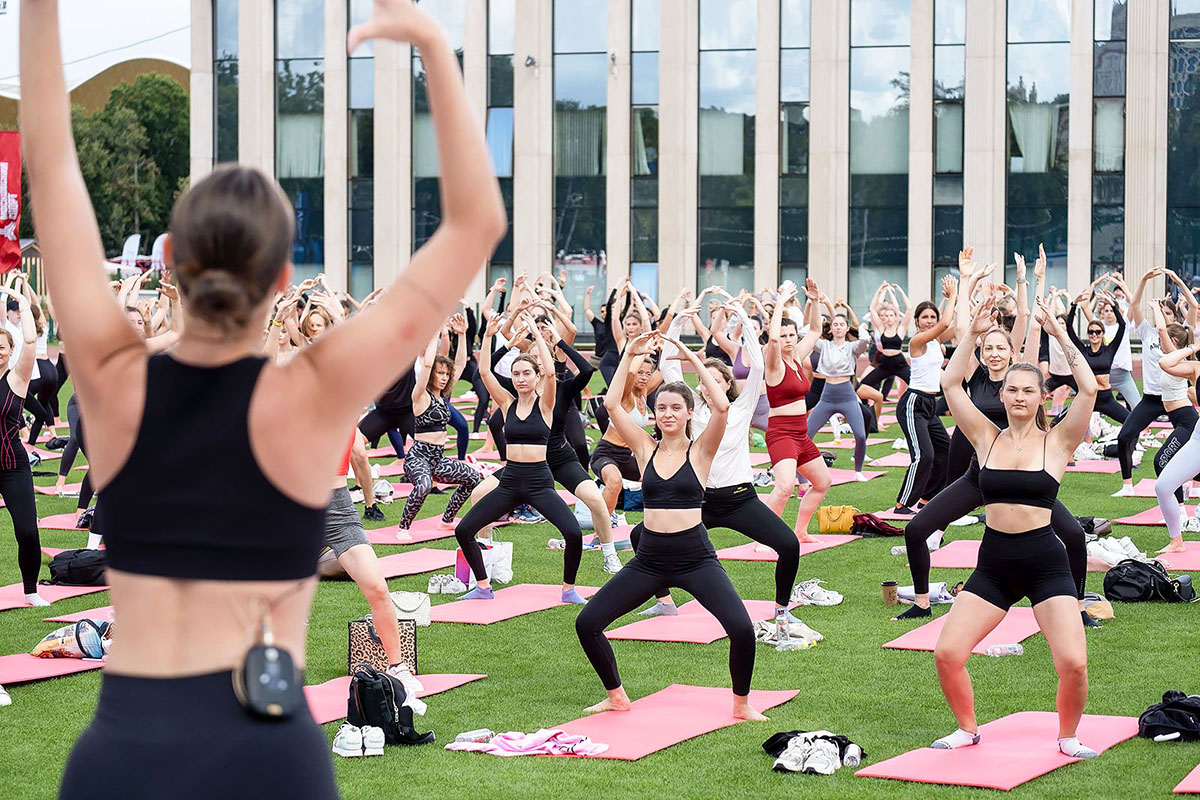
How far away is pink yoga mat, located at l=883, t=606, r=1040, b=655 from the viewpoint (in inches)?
365

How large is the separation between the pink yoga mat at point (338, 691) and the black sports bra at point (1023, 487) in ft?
10.4

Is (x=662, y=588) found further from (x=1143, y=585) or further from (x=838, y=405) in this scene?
(x=838, y=405)

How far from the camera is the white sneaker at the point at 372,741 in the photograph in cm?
705

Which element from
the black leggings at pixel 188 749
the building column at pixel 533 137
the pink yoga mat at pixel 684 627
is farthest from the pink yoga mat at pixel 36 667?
the building column at pixel 533 137

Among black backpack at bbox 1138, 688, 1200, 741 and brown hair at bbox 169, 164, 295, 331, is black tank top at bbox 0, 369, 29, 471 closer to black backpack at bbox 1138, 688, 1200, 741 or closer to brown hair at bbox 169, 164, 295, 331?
black backpack at bbox 1138, 688, 1200, 741

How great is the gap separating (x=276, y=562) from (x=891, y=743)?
18.6ft

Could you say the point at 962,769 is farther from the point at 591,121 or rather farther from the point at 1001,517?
the point at 591,121

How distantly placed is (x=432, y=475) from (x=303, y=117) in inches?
1041

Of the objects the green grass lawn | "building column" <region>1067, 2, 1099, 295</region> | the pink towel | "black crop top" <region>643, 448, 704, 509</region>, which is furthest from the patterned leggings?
"building column" <region>1067, 2, 1099, 295</region>

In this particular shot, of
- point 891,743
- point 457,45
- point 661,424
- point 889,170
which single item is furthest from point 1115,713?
point 457,45

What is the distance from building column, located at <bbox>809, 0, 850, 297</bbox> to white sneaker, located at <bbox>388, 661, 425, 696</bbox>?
27.5 meters

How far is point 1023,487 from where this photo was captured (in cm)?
690

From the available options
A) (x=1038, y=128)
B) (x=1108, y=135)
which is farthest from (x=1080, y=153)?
(x=1038, y=128)

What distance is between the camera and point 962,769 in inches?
262
